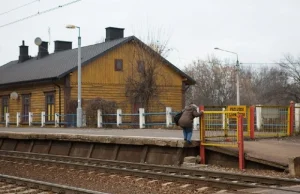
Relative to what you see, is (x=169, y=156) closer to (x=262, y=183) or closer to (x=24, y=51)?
(x=262, y=183)

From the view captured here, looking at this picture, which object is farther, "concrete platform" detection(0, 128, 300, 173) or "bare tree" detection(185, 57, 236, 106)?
"bare tree" detection(185, 57, 236, 106)

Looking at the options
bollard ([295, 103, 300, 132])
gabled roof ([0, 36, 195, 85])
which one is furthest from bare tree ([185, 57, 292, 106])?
bollard ([295, 103, 300, 132])

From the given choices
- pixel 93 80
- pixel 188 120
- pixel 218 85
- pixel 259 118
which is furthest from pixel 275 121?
pixel 218 85

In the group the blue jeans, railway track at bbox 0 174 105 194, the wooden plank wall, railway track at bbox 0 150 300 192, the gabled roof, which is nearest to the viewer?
railway track at bbox 0 174 105 194

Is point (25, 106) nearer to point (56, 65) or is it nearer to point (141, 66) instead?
point (56, 65)

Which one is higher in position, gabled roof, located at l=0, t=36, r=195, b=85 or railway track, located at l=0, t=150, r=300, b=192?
gabled roof, located at l=0, t=36, r=195, b=85

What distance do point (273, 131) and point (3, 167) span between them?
9.55 meters

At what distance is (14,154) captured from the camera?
19.9 m

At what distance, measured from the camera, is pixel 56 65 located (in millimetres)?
37031

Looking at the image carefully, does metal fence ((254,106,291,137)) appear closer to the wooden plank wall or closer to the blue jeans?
the blue jeans

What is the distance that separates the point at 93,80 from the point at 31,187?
2424cm

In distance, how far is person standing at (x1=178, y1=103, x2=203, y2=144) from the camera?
14352 millimetres

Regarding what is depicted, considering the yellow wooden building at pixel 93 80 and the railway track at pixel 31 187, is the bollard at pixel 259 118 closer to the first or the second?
the railway track at pixel 31 187

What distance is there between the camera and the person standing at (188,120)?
47.1 ft
